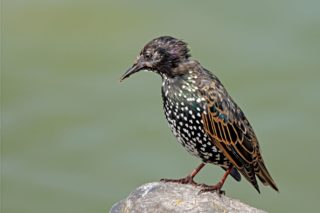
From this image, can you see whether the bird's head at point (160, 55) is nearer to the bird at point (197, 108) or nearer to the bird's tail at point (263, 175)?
the bird at point (197, 108)

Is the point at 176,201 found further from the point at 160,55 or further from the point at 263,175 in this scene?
the point at 160,55

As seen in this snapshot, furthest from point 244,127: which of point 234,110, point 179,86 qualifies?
point 179,86

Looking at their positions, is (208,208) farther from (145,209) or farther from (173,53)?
(173,53)

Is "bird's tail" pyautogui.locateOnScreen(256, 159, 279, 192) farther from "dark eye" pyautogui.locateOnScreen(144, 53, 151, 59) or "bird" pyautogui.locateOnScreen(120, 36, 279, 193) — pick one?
"dark eye" pyautogui.locateOnScreen(144, 53, 151, 59)

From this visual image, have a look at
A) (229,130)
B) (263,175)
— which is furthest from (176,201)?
(263,175)

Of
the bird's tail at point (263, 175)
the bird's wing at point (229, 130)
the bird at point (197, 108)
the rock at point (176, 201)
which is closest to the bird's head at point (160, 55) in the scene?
the bird at point (197, 108)

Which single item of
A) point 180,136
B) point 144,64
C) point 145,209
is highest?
point 144,64
